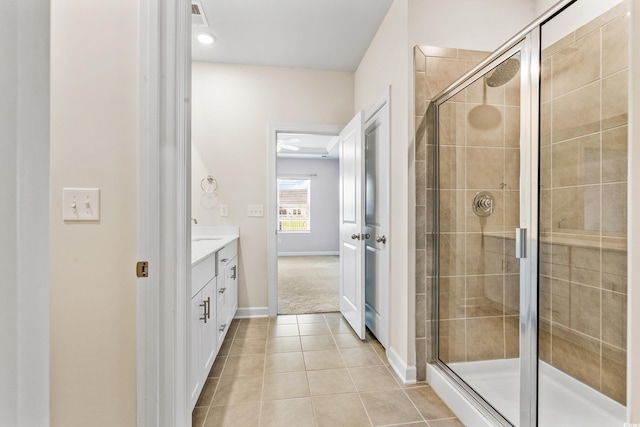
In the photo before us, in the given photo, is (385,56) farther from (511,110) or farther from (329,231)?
(329,231)

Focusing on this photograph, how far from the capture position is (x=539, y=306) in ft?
4.41

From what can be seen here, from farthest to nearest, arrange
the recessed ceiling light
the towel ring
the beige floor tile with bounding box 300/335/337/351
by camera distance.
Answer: the towel ring
the recessed ceiling light
the beige floor tile with bounding box 300/335/337/351

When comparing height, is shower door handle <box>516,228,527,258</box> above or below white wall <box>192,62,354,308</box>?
below

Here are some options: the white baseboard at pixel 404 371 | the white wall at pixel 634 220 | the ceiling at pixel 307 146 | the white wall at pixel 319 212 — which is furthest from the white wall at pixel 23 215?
the white wall at pixel 319 212

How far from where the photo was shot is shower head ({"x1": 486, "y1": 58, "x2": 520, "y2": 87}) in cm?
147

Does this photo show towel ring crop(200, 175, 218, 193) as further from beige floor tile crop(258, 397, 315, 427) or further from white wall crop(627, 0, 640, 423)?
white wall crop(627, 0, 640, 423)

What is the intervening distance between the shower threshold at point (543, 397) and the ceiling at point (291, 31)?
248cm

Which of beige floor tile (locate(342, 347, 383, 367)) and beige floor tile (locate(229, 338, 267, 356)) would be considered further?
beige floor tile (locate(229, 338, 267, 356))

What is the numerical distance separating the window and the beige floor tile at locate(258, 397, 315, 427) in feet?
19.0

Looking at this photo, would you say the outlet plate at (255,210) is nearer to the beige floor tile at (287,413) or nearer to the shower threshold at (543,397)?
the beige floor tile at (287,413)

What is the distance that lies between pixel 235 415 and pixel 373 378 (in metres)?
0.87

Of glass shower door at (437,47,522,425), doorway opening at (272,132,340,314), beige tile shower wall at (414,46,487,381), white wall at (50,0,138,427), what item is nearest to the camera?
white wall at (50,0,138,427)

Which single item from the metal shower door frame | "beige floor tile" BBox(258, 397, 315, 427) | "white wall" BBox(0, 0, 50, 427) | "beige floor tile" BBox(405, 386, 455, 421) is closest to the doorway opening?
"beige floor tile" BBox(405, 386, 455, 421)

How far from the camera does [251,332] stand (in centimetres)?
267
